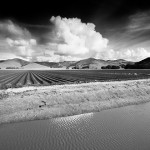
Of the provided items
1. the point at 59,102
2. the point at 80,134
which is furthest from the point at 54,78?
the point at 80,134

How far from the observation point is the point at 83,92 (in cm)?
2612

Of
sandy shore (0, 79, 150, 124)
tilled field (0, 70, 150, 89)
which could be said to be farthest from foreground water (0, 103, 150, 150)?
tilled field (0, 70, 150, 89)

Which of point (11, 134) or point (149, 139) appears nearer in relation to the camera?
point (149, 139)

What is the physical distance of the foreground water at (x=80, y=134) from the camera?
11.0 m

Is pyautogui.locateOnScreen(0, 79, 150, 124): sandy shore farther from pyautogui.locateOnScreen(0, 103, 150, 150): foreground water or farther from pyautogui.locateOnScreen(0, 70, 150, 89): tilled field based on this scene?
pyautogui.locateOnScreen(0, 70, 150, 89): tilled field

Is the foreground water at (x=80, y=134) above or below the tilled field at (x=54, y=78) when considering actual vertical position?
below

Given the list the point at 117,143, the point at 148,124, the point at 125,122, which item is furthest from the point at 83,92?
the point at 117,143

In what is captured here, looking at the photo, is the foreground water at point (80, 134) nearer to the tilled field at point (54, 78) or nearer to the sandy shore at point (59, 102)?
the sandy shore at point (59, 102)

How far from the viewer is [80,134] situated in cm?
1298

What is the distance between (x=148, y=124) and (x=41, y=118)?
12627 millimetres

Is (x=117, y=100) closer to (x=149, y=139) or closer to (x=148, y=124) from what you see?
(x=148, y=124)

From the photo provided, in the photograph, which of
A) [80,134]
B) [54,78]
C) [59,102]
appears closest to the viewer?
[80,134]

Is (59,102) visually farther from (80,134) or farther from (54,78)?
(54,78)

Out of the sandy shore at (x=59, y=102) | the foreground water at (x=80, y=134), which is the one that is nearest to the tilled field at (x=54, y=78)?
the sandy shore at (x=59, y=102)
